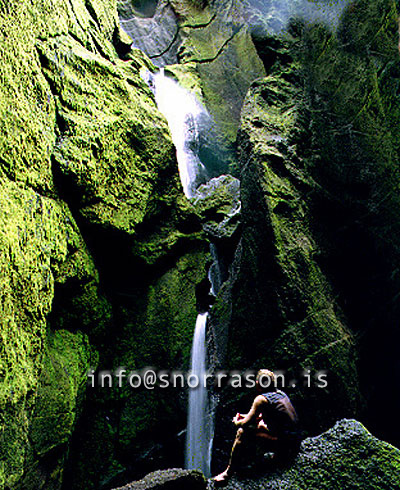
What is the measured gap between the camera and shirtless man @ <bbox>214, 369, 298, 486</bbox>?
3760 mm

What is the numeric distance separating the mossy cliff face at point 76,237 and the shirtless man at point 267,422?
7.57 ft

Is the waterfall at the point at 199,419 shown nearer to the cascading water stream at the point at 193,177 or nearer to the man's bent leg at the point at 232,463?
the cascading water stream at the point at 193,177

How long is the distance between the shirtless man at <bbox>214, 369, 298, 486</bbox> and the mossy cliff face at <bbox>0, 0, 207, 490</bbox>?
7.57 ft

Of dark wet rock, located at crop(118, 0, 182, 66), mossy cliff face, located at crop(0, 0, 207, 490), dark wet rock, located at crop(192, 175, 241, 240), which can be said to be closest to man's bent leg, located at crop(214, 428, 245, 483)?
mossy cliff face, located at crop(0, 0, 207, 490)

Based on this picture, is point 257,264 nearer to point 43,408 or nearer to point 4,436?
point 43,408

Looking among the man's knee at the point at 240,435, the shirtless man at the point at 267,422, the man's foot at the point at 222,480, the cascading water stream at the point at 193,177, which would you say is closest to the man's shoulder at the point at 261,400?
the shirtless man at the point at 267,422

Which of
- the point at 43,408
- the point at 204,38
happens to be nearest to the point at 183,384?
the point at 43,408

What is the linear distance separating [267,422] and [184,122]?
12.8 metres

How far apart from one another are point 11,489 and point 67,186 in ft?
12.6

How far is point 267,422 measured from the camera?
3988 millimetres

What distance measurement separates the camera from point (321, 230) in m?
7.39

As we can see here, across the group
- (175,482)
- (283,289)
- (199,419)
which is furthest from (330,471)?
(199,419)

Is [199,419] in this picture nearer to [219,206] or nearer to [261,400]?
[261,400]

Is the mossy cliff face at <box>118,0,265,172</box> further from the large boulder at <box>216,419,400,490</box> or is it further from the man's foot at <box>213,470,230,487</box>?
the man's foot at <box>213,470,230,487</box>
